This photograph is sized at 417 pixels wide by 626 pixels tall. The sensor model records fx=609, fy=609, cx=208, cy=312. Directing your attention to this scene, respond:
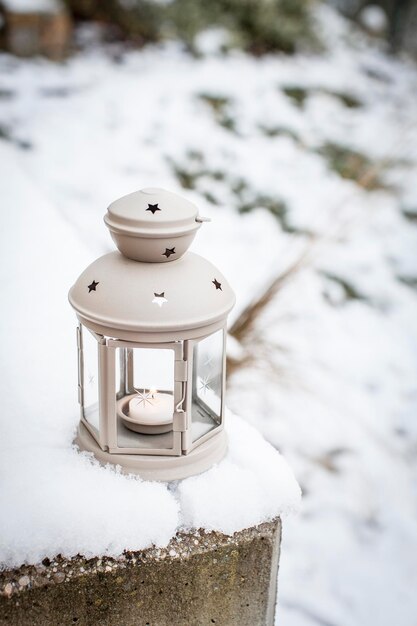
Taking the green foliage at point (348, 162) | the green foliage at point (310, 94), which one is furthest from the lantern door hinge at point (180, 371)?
the green foliage at point (310, 94)

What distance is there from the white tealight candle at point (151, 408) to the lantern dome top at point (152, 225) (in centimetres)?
29

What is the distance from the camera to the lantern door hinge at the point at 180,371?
991 mm

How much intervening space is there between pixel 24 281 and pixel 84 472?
71 centimetres

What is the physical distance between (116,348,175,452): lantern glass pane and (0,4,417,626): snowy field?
8 centimetres

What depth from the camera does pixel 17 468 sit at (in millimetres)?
1074

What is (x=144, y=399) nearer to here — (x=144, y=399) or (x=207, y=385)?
(x=144, y=399)

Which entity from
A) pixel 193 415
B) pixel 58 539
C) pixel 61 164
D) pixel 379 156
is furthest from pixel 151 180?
pixel 58 539

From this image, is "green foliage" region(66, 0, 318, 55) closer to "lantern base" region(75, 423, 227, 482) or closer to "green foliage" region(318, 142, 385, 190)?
"green foliage" region(318, 142, 385, 190)

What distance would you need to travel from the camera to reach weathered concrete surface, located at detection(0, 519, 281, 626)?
3.13ft

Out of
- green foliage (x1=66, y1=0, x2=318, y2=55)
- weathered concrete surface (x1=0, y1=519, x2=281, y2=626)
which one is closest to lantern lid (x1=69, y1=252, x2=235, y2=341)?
weathered concrete surface (x1=0, y1=519, x2=281, y2=626)

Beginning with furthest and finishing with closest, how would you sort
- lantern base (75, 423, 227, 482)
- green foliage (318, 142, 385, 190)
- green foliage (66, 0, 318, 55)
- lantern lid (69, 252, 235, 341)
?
green foliage (66, 0, 318, 55) < green foliage (318, 142, 385, 190) < lantern base (75, 423, 227, 482) < lantern lid (69, 252, 235, 341)

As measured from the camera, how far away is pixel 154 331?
94cm

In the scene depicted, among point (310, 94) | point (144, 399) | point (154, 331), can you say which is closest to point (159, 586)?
point (144, 399)

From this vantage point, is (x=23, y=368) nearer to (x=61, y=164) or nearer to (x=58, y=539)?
(x=58, y=539)
